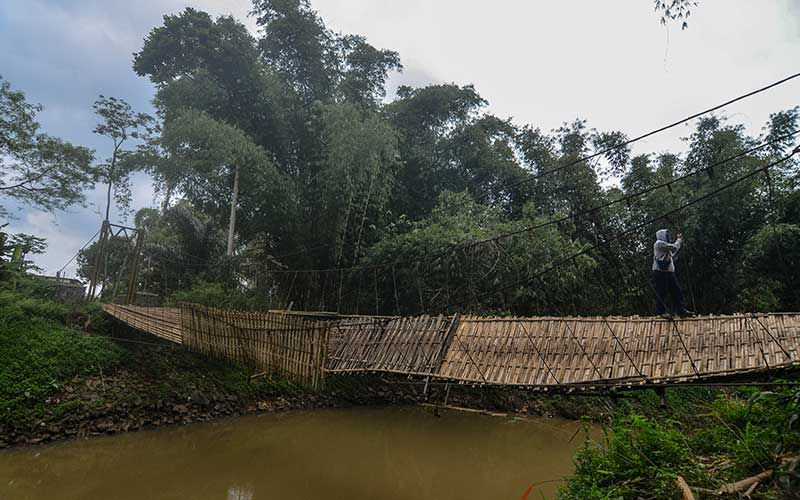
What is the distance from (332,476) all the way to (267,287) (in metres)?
4.93

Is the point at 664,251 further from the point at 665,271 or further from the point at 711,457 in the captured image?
the point at 711,457

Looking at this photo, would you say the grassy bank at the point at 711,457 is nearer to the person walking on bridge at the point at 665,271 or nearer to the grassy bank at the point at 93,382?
the person walking on bridge at the point at 665,271

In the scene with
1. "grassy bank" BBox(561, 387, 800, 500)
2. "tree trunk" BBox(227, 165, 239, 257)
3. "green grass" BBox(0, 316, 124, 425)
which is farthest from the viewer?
"tree trunk" BBox(227, 165, 239, 257)

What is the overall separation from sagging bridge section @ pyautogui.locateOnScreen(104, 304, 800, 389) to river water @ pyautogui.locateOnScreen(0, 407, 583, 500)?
3.51 feet

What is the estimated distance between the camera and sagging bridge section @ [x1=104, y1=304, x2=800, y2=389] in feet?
9.75

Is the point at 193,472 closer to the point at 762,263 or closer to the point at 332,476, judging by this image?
the point at 332,476

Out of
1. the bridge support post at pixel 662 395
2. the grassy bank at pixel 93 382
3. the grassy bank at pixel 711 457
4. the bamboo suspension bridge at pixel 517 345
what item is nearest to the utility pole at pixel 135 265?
the grassy bank at pixel 93 382

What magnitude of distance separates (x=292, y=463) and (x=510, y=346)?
9.63 ft

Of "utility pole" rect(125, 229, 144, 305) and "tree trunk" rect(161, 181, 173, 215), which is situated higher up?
"tree trunk" rect(161, 181, 173, 215)

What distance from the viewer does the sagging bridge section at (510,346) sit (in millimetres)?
2971

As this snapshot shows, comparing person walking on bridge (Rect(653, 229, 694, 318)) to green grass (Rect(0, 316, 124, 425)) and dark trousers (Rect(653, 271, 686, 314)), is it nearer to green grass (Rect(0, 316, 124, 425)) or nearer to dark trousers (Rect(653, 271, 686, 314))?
dark trousers (Rect(653, 271, 686, 314))

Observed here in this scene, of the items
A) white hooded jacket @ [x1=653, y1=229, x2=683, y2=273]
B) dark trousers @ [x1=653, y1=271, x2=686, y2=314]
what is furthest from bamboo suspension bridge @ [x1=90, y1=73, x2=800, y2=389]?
dark trousers @ [x1=653, y1=271, x2=686, y2=314]

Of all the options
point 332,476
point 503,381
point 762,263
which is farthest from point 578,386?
point 762,263

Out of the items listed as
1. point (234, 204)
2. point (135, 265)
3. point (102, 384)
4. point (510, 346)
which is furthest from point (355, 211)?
point (510, 346)
